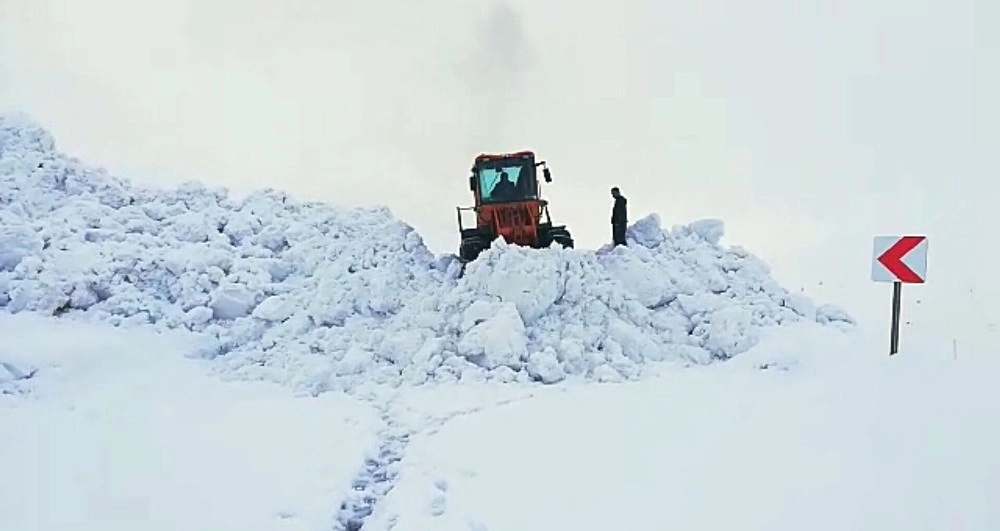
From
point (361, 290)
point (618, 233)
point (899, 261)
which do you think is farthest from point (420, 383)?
point (899, 261)

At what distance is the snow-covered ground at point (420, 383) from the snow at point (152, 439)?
4 cm

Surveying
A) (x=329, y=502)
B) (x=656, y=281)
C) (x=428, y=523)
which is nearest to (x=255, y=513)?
(x=329, y=502)

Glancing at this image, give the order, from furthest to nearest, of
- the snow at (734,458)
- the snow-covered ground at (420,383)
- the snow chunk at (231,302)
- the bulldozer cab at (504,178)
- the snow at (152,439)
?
the bulldozer cab at (504,178), the snow chunk at (231,302), the snow at (152,439), the snow-covered ground at (420,383), the snow at (734,458)

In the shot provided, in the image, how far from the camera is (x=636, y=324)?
12125 mm

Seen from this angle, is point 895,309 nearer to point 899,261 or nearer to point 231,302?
point 899,261

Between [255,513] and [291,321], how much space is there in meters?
6.40

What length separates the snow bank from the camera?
1105 centimetres

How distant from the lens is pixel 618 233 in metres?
14.5

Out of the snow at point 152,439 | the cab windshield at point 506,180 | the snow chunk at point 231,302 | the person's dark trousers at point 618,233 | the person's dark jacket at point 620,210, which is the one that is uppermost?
the cab windshield at point 506,180

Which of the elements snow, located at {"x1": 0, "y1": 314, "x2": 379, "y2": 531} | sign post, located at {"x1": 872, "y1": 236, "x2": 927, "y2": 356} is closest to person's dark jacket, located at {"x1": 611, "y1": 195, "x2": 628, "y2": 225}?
snow, located at {"x1": 0, "y1": 314, "x2": 379, "y2": 531}

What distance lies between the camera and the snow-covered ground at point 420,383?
18.5 ft

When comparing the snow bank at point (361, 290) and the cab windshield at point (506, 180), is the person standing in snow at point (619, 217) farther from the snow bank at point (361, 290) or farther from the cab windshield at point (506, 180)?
the cab windshield at point (506, 180)

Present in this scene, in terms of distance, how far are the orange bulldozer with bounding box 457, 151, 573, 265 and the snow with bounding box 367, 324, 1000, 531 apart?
6.35 m

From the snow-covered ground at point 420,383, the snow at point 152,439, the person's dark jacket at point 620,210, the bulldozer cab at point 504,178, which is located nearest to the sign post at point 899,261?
the snow-covered ground at point 420,383
